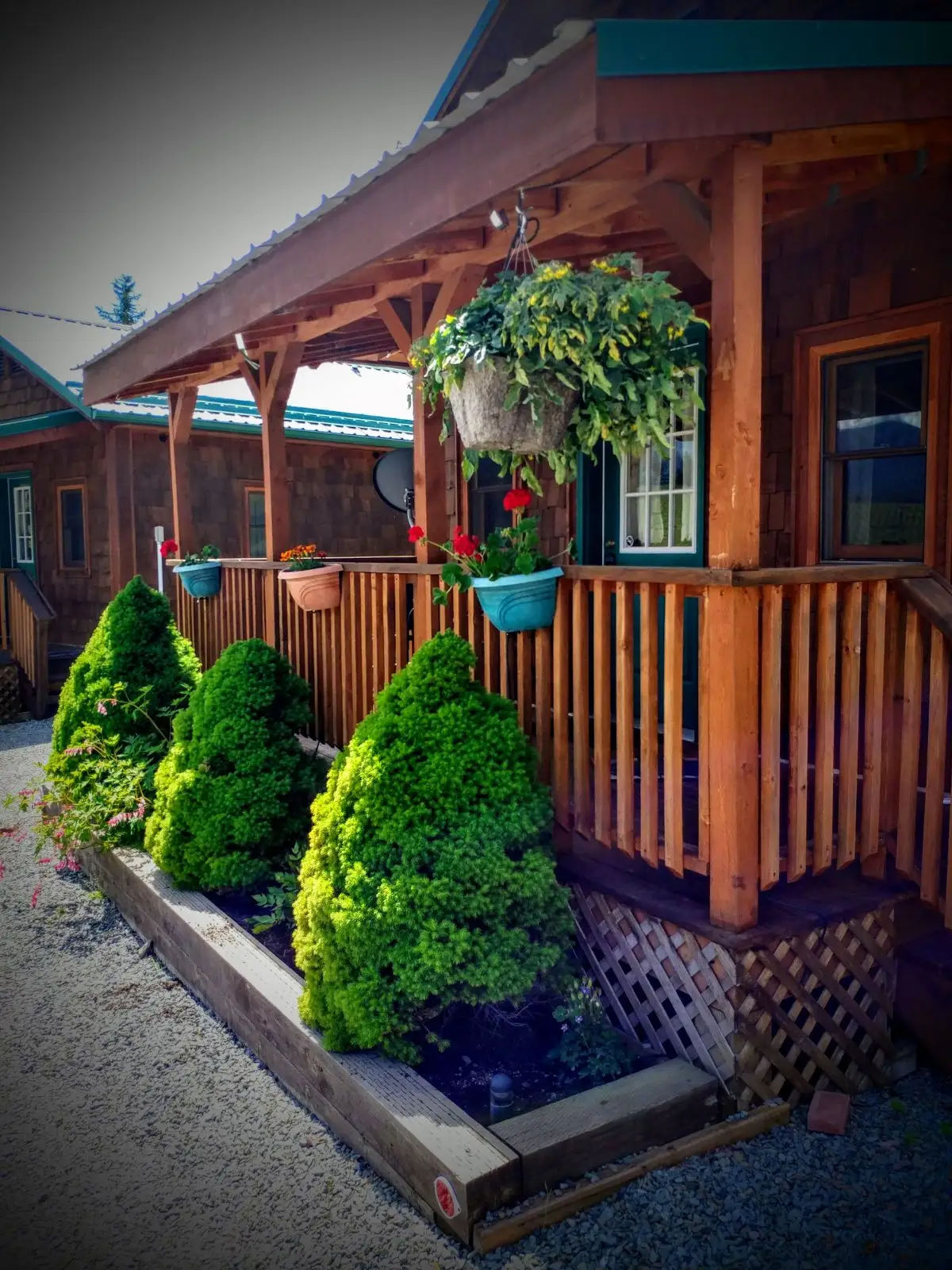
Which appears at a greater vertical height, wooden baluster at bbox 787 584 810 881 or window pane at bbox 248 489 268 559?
window pane at bbox 248 489 268 559

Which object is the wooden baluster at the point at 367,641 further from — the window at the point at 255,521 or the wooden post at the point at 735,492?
the window at the point at 255,521

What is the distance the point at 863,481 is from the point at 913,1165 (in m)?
2.79

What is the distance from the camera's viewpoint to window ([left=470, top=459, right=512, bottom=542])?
686 cm

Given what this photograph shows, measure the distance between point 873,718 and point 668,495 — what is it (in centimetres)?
240

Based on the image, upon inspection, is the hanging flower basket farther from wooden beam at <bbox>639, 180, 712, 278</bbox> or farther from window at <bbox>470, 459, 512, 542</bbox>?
window at <bbox>470, 459, 512, 542</bbox>

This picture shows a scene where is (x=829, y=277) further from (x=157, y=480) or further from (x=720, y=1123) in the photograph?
(x=157, y=480)

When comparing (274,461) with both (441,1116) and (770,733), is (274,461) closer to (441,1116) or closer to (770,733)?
(770,733)

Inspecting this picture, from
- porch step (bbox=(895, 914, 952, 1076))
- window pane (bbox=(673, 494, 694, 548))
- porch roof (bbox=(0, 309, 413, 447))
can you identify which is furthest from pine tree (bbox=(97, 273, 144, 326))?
porch step (bbox=(895, 914, 952, 1076))

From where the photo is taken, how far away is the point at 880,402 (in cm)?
427

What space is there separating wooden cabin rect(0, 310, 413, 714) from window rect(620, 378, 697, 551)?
19.9ft

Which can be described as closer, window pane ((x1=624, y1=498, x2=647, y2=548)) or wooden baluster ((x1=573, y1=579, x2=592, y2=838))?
wooden baluster ((x1=573, y1=579, x2=592, y2=838))

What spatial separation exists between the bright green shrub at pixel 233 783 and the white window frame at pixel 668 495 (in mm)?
2196

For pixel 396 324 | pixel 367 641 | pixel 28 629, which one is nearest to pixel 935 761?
pixel 367 641

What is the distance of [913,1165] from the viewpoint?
281 centimetres
